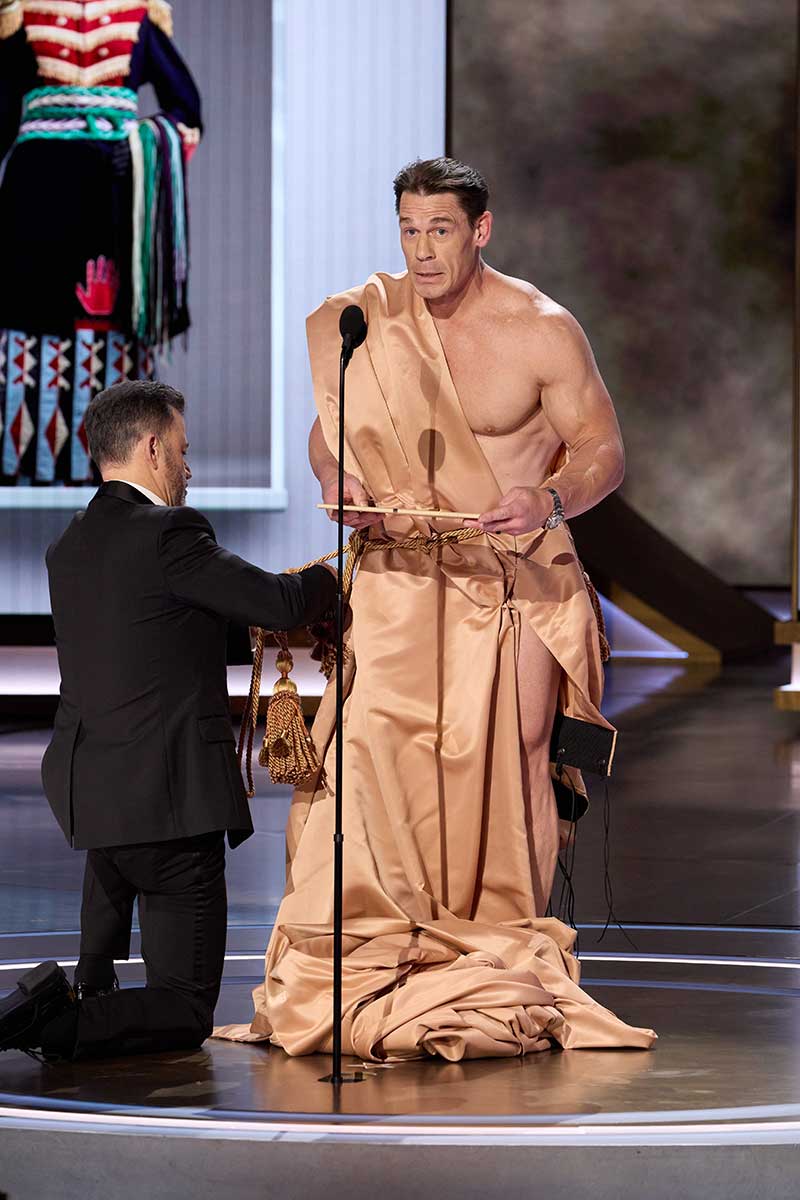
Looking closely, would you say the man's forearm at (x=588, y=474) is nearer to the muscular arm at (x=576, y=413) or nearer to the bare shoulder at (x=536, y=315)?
the muscular arm at (x=576, y=413)

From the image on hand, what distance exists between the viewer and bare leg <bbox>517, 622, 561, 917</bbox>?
176 inches

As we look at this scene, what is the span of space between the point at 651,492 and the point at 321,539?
11708 millimetres

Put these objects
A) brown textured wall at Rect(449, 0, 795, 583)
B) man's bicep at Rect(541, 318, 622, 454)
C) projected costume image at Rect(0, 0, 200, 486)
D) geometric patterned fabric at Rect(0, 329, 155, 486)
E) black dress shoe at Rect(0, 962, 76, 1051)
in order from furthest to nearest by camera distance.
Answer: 1. brown textured wall at Rect(449, 0, 795, 583)
2. geometric patterned fabric at Rect(0, 329, 155, 486)
3. projected costume image at Rect(0, 0, 200, 486)
4. man's bicep at Rect(541, 318, 622, 454)
5. black dress shoe at Rect(0, 962, 76, 1051)

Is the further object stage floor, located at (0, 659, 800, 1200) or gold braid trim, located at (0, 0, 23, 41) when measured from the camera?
gold braid trim, located at (0, 0, 23, 41)

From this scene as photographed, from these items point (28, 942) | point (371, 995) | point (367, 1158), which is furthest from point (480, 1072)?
point (28, 942)

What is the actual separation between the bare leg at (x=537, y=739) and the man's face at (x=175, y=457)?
794 mm

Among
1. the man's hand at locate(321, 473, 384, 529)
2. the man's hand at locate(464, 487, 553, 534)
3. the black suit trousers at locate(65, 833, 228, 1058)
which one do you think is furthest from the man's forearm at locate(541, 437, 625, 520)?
the black suit trousers at locate(65, 833, 228, 1058)

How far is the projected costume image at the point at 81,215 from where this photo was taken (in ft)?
36.4

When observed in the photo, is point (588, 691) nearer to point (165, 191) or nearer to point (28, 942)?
Answer: point (28, 942)

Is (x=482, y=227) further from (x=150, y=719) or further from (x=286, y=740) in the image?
(x=150, y=719)

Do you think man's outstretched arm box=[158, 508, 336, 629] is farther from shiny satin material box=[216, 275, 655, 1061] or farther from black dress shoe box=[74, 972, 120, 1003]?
black dress shoe box=[74, 972, 120, 1003]

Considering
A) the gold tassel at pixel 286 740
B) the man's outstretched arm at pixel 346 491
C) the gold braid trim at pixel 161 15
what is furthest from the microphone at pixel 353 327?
the gold braid trim at pixel 161 15

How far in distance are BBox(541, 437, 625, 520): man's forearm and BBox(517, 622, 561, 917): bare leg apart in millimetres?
312

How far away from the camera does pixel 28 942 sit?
17.7ft
